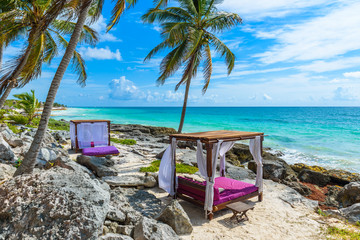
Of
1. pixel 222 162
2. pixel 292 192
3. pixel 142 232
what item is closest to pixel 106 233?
pixel 142 232

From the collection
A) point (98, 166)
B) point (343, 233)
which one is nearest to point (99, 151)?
point (98, 166)

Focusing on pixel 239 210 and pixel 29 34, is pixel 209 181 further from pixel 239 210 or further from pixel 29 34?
pixel 29 34

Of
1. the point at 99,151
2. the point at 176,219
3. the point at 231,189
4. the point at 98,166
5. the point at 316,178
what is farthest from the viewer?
the point at 316,178

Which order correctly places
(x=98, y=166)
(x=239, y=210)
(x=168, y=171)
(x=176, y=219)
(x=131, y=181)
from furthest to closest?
(x=98, y=166)
(x=131, y=181)
(x=168, y=171)
(x=239, y=210)
(x=176, y=219)

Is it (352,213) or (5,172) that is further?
(352,213)

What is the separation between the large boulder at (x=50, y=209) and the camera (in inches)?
139

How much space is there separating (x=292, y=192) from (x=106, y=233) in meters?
7.09

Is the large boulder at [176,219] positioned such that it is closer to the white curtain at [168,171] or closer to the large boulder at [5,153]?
the white curtain at [168,171]

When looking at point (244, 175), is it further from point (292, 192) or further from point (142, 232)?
point (142, 232)

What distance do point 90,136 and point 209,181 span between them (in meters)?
9.00

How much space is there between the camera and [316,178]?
11750 mm

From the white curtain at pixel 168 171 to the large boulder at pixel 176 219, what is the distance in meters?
1.94

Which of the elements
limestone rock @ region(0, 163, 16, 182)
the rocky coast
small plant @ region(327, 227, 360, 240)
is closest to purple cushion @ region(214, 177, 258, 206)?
the rocky coast

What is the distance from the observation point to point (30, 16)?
967 cm
